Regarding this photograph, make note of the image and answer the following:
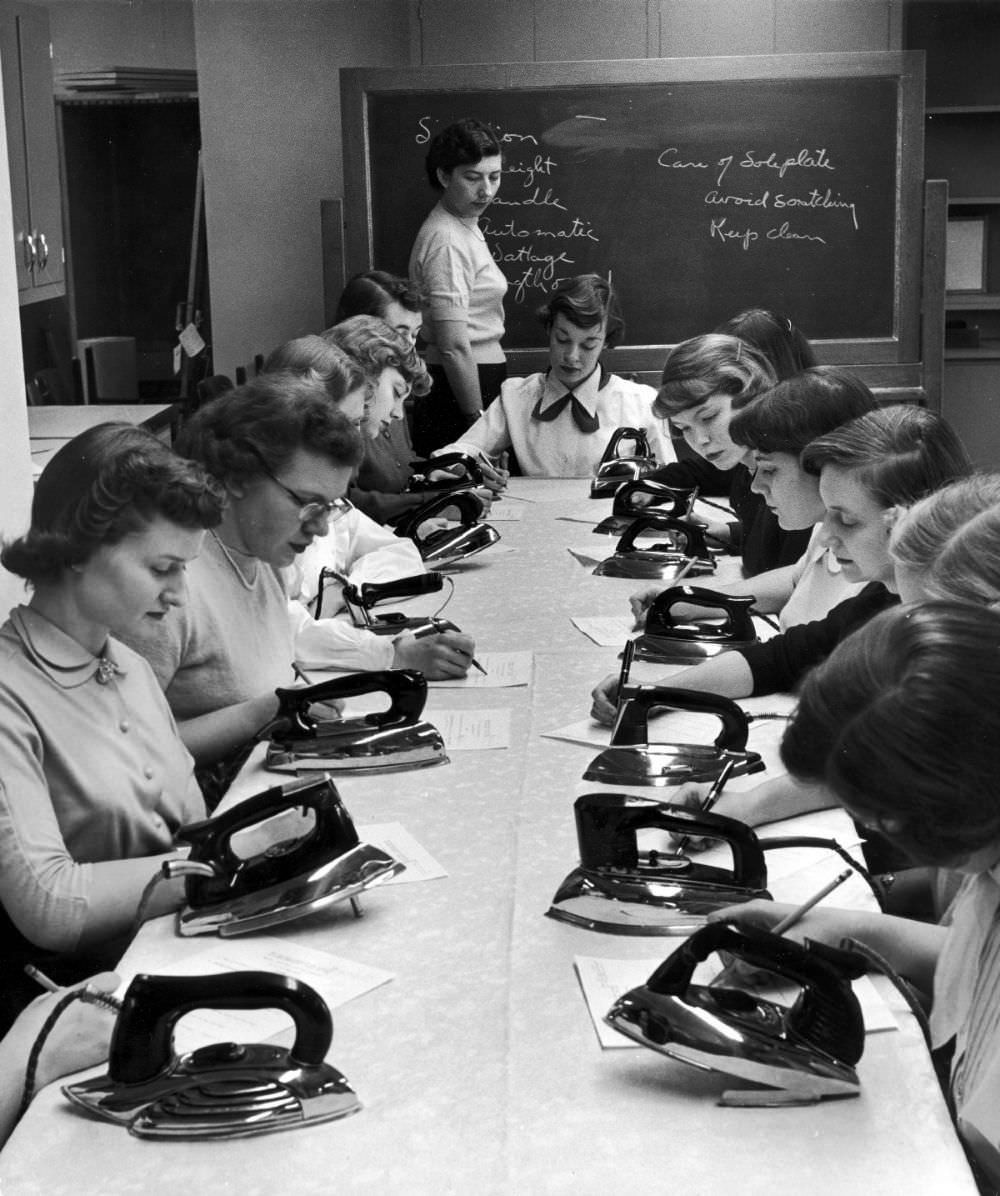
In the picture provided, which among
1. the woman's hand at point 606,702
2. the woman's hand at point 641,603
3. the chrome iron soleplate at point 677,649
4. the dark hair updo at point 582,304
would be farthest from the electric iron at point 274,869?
the dark hair updo at point 582,304

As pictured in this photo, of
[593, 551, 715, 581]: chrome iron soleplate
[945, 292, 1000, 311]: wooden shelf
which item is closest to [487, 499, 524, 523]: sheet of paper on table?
[593, 551, 715, 581]: chrome iron soleplate

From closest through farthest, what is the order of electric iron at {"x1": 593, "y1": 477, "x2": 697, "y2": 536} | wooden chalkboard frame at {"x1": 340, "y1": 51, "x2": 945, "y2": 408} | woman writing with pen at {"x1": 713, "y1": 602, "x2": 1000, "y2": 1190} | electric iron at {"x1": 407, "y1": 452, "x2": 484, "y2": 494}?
woman writing with pen at {"x1": 713, "y1": 602, "x2": 1000, "y2": 1190}, electric iron at {"x1": 593, "y1": 477, "x2": 697, "y2": 536}, electric iron at {"x1": 407, "y1": 452, "x2": 484, "y2": 494}, wooden chalkboard frame at {"x1": 340, "y1": 51, "x2": 945, "y2": 408}

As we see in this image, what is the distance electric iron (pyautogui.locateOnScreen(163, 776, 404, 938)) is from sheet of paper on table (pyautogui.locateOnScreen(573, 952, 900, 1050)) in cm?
29

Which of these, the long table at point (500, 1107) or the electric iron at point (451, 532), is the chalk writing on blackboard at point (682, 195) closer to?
the electric iron at point (451, 532)

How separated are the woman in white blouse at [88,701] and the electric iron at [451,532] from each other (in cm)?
183

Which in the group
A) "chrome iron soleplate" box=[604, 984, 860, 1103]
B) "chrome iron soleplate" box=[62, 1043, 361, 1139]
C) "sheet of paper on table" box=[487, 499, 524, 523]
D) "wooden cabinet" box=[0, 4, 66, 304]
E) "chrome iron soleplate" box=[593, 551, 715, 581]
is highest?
"wooden cabinet" box=[0, 4, 66, 304]

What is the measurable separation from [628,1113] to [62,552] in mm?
1046

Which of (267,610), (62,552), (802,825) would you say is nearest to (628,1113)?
(802,825)

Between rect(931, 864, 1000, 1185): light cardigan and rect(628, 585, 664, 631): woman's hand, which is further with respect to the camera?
rect(628, 585, 664, 631): woman's hand

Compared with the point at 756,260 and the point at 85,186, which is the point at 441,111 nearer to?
the point at 756,260

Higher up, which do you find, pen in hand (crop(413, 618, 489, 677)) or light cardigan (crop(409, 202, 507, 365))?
light cardigan (crop(409, 202, 507, 365))

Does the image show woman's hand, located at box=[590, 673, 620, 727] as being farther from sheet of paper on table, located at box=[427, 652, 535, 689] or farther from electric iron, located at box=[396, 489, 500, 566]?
electric iron, located at box=[396, 489, 500, 566]

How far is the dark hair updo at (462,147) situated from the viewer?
555 cm

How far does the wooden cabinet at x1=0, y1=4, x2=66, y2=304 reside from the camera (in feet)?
10.7
